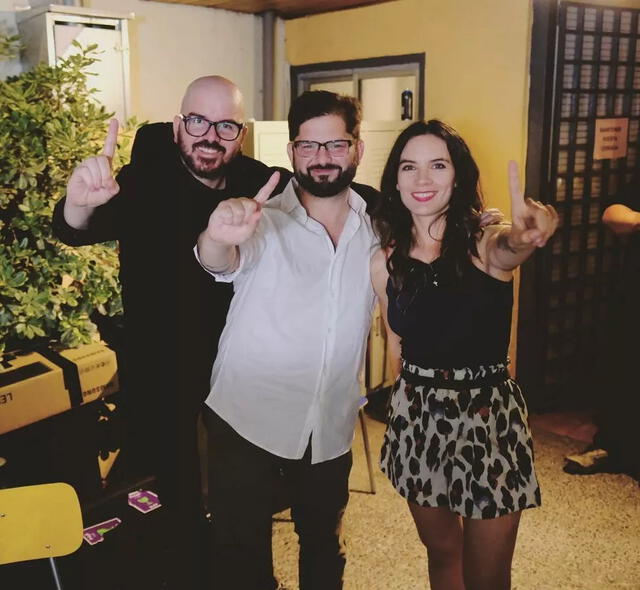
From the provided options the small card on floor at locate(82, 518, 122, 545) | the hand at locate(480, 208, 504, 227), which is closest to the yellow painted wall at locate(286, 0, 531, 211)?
the hand at locate(480, 208, 504, 227)

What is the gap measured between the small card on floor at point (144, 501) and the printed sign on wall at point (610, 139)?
318 cm

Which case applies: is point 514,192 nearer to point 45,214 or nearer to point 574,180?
point 45,214

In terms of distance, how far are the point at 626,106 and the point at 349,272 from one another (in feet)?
9.91

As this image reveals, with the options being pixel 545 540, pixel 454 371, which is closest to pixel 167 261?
pixel 454 371

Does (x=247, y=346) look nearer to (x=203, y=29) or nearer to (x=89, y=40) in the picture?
(x=89, y=40)

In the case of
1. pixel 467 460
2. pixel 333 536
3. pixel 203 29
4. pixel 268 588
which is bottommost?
pixel 268 588

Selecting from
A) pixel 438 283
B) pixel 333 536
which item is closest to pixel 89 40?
pixel 438 283

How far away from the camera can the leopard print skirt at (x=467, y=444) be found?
1.79 metres

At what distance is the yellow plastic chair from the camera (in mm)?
1675

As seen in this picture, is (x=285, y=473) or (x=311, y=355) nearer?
(x=311, y=355)

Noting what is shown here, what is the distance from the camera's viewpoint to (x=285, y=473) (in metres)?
2.10

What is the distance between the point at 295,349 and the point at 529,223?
2.42 feet

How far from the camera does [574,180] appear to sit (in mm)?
4074

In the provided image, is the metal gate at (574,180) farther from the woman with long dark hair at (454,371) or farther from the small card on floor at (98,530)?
the small card on floor at (98,530)
